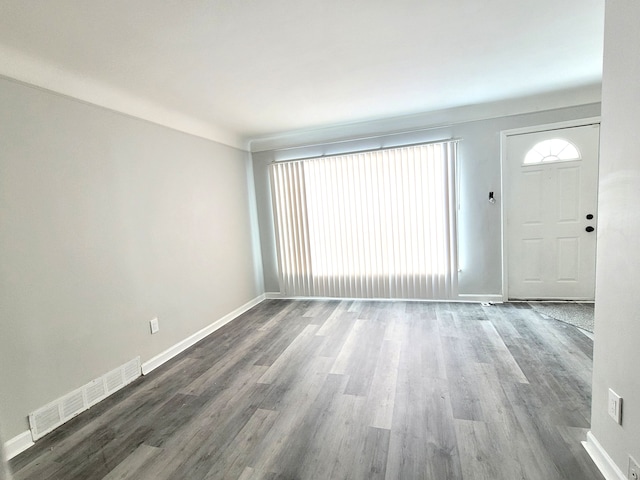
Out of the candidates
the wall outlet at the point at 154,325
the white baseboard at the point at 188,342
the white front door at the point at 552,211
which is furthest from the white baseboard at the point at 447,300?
the wall outlet at the point at 154,325

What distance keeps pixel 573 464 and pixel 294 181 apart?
3.85 m

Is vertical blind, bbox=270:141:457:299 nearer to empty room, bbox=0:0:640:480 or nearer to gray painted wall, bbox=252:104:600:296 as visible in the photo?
empty room, bbox=0:0:640:480

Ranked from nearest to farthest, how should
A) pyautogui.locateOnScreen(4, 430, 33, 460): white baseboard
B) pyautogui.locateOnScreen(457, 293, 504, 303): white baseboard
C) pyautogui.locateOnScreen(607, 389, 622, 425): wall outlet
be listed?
pyautogui.locateOnScreen(607, 389, 622, 425): wall outlet
pyautogui.locateOnScreen(4, 430, 33, 460): white baseboard
pyautogui.locateOnScreen(457, 293, 504, 303): white baseboard

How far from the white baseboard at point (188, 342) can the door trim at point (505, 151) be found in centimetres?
340

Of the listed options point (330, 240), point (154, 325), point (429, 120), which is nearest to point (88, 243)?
point (154, 325)

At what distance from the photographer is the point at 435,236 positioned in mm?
3934

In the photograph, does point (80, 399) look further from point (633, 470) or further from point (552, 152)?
point (552, 152)

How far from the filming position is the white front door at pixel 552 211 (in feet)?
11.6

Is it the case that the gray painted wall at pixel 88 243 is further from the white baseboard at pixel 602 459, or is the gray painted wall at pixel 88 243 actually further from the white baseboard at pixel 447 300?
the white baseboard at pixel 602 459

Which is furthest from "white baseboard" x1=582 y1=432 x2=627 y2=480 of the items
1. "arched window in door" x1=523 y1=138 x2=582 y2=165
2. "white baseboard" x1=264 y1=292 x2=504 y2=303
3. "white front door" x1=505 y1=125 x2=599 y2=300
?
"arched window in door" x1=523 y1=138 x2=582 y2=165

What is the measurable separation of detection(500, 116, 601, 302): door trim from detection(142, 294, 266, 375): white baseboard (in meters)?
3.40

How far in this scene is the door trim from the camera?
348 centimetres

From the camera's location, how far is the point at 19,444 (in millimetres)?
1897

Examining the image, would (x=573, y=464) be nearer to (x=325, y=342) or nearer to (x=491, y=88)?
(x=325, y=342)
